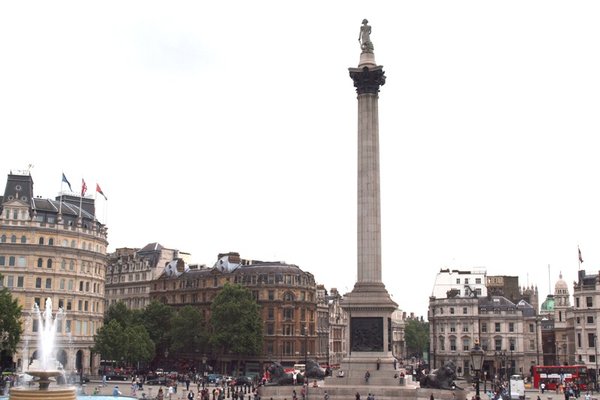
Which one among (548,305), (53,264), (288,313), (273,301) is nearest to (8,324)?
(53,264)

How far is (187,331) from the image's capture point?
10712 cm

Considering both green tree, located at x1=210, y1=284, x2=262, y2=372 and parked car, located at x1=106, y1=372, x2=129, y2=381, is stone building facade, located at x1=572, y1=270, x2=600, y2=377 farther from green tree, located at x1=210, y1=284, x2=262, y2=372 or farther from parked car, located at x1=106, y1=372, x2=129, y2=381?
parked car, located at x1=106, y1=372, x2=129, y2=381

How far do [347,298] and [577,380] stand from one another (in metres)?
37.4

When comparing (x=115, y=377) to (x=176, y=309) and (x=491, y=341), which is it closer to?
(x=176, y=309)

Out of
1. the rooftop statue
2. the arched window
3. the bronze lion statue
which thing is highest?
the rooftop statue

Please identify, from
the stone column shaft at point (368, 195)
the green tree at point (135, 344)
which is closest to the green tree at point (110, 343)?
the green tree at point (135, 344)

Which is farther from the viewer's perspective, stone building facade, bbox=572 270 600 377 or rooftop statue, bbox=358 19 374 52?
stone building facade, bbox=572 270 600 377

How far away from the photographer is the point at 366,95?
6225cm

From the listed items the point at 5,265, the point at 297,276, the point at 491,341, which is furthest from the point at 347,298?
the point at 491,341

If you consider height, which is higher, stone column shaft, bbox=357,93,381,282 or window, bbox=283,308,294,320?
stone column shaft, bbox=357,93,381,282

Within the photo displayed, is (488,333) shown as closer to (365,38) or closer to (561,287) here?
(561,287)

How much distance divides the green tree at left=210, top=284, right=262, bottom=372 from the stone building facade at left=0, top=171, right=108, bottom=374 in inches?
627

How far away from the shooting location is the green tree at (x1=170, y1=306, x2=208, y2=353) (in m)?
107

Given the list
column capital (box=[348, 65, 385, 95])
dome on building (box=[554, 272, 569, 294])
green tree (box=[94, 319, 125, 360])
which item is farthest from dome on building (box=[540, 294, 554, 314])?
column capital (box=[348, 65, 385, 95])
